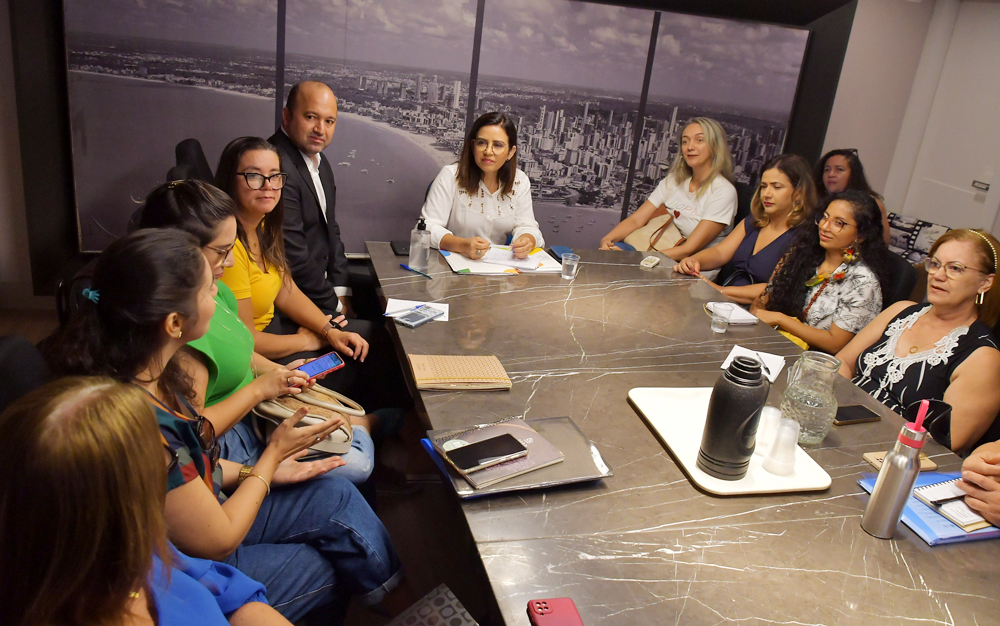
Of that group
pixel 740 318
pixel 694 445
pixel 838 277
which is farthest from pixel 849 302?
pixel 694 445

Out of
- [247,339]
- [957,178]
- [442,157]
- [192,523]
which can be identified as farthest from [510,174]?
[957,178]

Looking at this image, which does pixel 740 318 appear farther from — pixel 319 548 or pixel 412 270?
pixel 319 548

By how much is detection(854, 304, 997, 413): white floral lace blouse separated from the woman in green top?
1669mm

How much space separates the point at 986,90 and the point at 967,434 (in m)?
3.21

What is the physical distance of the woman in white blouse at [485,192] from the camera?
10.2 ft

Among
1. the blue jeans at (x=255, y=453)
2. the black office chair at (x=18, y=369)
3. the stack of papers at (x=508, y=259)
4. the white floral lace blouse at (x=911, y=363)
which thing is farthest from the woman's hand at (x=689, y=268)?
the black office chair at (x=18, y=369)

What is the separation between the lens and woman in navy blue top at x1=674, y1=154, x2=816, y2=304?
10.1ft

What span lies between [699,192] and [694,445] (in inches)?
95.6

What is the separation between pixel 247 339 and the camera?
1.83 metres

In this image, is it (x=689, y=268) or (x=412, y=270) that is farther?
(x=689, y=268)

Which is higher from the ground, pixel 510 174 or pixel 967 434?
pixel 510 174

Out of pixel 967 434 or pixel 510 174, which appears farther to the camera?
pixel 510 174

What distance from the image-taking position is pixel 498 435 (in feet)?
4.66

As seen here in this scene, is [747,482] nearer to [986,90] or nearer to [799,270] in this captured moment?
[799,270]
